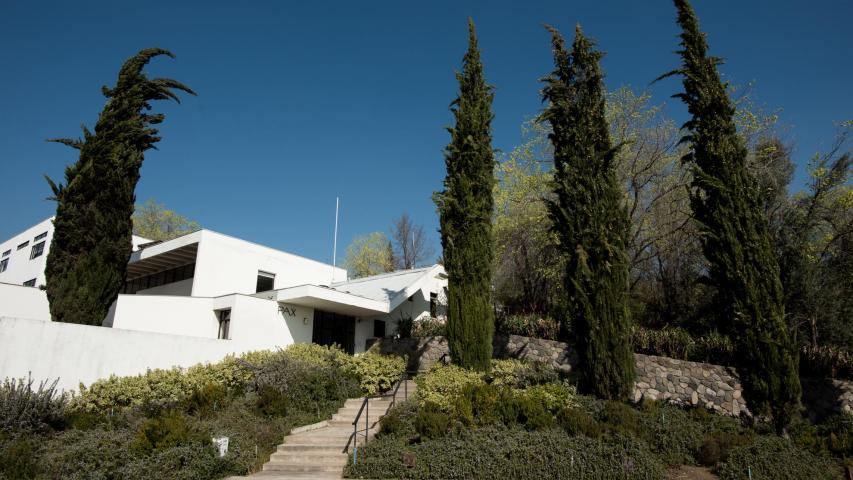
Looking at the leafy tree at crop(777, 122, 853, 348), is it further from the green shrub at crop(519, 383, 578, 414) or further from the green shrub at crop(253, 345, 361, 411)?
the green shrub at crop(253, 345, 361, 411)

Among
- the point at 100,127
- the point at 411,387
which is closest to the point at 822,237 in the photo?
the point at 411,387

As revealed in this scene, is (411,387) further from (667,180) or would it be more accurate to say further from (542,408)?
(667,180)

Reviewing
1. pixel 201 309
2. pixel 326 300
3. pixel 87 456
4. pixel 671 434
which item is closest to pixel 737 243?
pixel 671 434

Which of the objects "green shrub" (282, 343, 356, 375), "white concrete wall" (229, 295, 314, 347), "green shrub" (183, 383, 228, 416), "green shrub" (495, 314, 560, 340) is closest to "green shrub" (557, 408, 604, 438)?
"green shrub" (495, 314, 560, 340)

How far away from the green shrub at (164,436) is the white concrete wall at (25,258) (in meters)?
18.2

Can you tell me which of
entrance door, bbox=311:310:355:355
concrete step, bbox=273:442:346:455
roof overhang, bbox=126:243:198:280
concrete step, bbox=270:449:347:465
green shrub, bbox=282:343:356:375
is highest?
roof overhang, bbox=126:243:198:280

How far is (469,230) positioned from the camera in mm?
13211

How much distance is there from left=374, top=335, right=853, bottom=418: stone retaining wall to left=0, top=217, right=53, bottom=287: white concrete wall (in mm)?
21694

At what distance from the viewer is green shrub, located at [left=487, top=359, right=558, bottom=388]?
1146cm

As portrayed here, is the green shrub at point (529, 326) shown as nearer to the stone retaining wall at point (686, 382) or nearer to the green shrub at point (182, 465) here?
the stone retaining wall at point (686, 382)

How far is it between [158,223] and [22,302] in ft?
80.3

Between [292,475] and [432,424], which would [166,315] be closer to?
[292,475]

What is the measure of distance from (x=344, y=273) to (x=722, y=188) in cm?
1703

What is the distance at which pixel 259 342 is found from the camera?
617 inches
